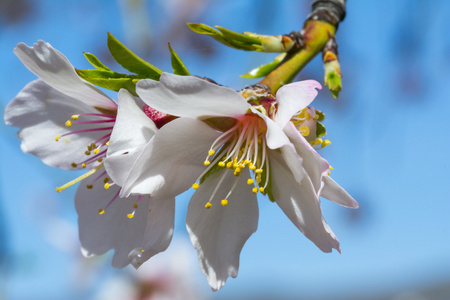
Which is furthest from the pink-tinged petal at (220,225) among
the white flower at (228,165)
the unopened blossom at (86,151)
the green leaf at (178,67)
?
the green leaf at (178,67)

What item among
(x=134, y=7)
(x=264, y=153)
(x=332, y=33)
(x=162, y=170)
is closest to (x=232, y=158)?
(x=264, y=153)

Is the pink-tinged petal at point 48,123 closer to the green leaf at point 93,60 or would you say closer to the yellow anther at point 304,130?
the green leaf at point 93,60

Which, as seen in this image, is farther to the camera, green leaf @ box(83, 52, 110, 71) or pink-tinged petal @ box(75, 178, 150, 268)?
pink-tinged petal @ box(75, 178, 150, 268)

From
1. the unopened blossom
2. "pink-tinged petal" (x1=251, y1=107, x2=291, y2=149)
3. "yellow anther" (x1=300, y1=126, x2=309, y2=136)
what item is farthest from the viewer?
the unopened blossom

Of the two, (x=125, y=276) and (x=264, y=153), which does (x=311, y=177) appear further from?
(x=125, y=276)

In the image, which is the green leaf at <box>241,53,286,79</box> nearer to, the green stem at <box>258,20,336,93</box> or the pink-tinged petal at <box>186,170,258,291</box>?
the green stem at <box>258,20,336,93</box>

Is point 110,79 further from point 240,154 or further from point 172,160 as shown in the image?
point 240,154

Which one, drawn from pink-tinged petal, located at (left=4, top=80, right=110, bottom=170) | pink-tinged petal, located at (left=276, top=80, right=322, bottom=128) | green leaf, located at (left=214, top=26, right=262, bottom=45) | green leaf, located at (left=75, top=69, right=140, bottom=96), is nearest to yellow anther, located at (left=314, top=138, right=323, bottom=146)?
pink-tinged petal, located at (left=276, top=80, right=322, bottom=128)
